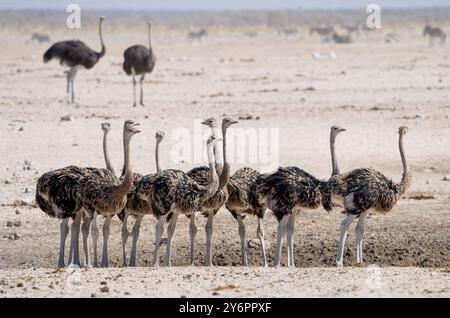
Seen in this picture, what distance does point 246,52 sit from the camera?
40.1 m

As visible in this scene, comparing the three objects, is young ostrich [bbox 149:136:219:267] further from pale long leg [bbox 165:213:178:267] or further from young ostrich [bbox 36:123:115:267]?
young ostrich [bbox 36:123:115:267]

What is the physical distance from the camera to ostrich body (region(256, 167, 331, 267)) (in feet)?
33.6

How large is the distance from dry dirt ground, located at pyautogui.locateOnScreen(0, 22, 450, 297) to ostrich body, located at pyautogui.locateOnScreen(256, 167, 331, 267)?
51 cm

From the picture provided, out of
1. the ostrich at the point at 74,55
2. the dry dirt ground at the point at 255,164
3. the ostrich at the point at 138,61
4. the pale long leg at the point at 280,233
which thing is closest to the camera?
the dry dirt ground at the point at 255,164

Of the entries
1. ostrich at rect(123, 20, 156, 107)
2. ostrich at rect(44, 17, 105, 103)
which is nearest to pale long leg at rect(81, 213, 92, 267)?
ostrich at rect(123, 20, 156, 107)

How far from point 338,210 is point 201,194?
10.0 feet

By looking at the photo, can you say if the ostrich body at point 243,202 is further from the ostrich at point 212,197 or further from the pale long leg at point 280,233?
the pale long leg at point 280,233

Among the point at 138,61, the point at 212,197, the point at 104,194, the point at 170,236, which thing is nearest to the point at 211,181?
the point at 212,197

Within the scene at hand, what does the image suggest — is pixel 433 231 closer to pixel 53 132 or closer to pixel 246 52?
pixel 53 132

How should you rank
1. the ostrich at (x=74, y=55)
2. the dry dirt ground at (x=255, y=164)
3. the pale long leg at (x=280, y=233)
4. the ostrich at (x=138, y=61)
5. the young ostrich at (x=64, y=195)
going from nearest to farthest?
the dry dirt ground at (x=255, y=164), the young ostrich at (x=64, y=195), the pale long leg at (x=280, y=233), the ostrich at (x=138, y=61), the ostrich at (x=74, y=55)

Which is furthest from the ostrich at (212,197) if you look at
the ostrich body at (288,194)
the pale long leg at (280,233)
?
the pale long leg at (280,233)

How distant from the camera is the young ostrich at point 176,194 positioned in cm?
1006

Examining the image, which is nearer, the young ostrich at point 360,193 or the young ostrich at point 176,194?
the young ostrich at point 176,194

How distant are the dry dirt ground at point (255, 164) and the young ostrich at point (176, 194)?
0.79 meters
